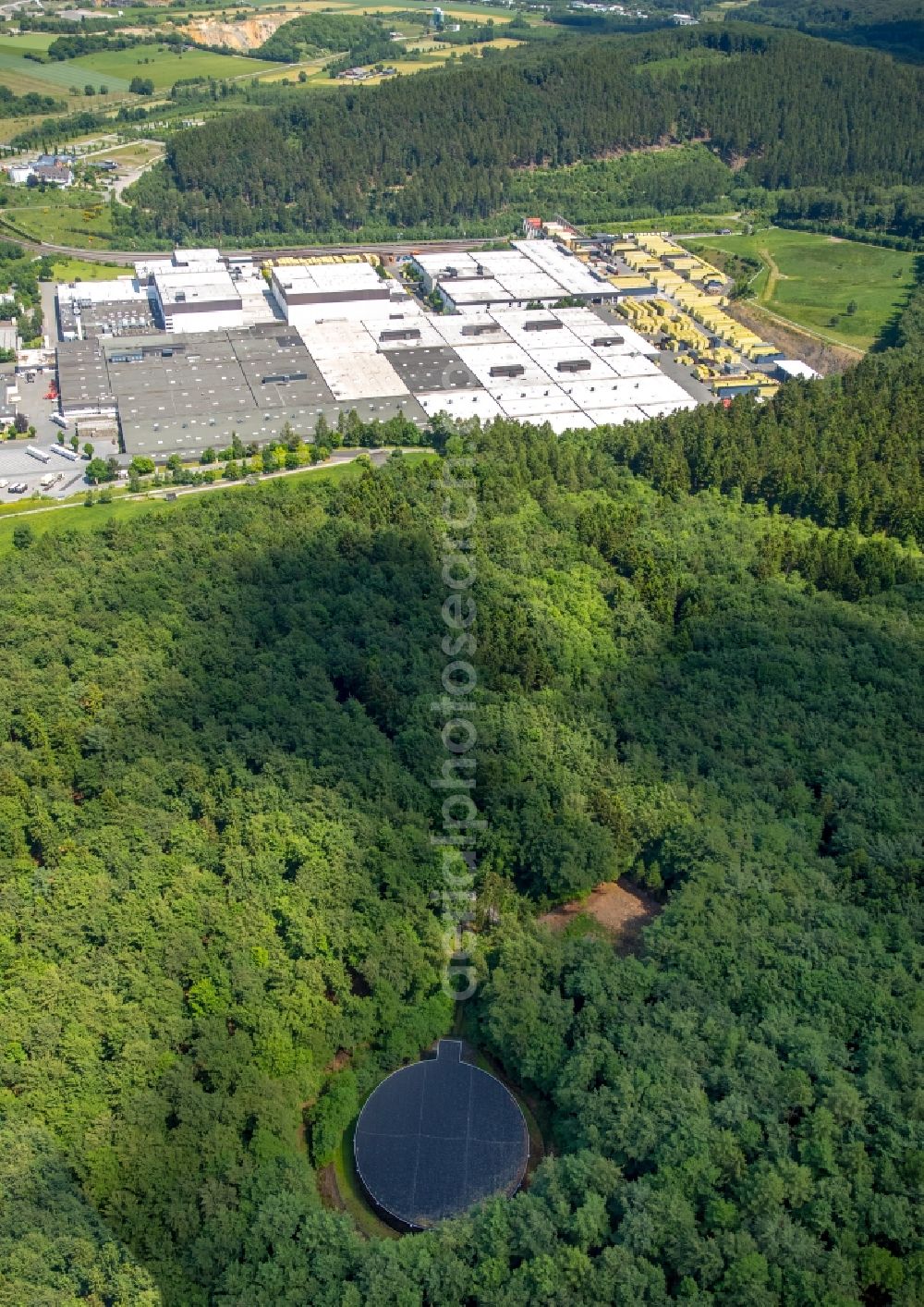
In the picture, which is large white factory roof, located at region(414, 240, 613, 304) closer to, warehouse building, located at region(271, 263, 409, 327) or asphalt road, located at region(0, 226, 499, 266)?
asphalt road, located at region(0, 226, 499, 266)

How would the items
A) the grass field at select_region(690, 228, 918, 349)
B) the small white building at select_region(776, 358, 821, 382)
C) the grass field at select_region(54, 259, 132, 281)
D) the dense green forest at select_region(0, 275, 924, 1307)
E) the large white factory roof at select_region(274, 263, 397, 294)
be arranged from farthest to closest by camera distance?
the grass field at select_region(54, 259, 132, 281)
the grass field at select_region(690, 228, 918, 349)
the large white factory roof at select_region(274, 263, 397, 294)
the small white building at select_region(776, 358, 821, 382)
the dense green forest at select_region(0, 275, 924, 1307)

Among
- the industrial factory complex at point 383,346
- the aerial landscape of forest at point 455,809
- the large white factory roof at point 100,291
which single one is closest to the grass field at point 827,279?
the industrial factory complex at point 383,346

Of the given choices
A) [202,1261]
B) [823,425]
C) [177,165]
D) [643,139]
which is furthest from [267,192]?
[202,1261]

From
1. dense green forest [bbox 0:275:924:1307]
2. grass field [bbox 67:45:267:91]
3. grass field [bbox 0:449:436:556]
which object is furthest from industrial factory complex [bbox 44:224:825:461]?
grass field [bbox 67:45:267:91]

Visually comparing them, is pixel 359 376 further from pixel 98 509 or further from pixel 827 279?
pixel 827 279

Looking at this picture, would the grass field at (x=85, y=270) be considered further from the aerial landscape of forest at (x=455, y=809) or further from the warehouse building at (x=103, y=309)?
the aerial landscape of forest at (x=455, y=809)

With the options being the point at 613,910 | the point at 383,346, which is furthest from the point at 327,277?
the point at 613,910
